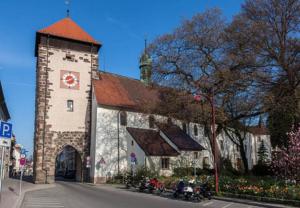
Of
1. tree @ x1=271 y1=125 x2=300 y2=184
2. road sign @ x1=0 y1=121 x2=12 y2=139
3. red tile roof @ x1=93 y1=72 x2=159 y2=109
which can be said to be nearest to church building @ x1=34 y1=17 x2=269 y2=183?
red tile roof @ x1=93 y1=72 x2=159 y2=109

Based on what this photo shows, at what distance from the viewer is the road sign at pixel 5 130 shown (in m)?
12.2

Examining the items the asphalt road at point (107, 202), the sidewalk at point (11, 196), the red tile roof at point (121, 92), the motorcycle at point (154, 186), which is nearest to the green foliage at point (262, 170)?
the red tile roof at point (121, 92)

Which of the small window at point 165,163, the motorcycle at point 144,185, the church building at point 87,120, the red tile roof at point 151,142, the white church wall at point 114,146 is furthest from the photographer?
the small window at point 165,163

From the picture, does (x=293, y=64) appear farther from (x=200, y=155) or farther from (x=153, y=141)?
(x=200, y=155)

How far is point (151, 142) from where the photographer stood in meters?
40.9

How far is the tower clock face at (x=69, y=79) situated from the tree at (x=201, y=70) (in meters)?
10.7

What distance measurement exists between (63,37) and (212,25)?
55.8 ft

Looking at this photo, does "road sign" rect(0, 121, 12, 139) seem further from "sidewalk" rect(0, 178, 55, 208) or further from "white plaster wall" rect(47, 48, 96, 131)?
"white plaster wall" rect(47, 48, 96, 131)

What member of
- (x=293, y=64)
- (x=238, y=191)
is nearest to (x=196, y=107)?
(x=293, y=64)

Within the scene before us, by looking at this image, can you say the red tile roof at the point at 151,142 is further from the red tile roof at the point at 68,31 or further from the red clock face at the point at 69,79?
the red tile roof at the point at 68,31

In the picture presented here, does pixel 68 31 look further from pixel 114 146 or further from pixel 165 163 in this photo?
pixel 165 163

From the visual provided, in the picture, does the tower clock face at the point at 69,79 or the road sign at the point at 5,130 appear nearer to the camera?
the road sign at the point at 5,130

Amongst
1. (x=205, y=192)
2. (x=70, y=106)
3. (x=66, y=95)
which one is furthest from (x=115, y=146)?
(x=205, y=192)

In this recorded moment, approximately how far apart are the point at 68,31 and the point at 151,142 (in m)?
15.4
